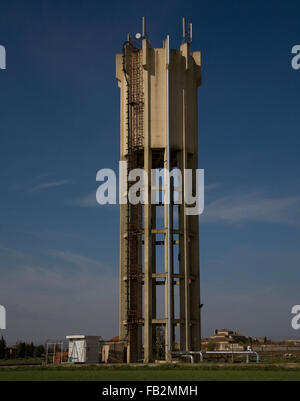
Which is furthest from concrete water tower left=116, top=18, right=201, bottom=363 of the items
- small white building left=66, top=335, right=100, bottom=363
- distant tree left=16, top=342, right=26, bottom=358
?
distant tree left=16, top=342, right=26, bottom=358

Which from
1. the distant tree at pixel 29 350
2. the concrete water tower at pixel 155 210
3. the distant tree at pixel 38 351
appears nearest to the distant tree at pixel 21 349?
the distant tree at pixel 38 351

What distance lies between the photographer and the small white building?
157ft

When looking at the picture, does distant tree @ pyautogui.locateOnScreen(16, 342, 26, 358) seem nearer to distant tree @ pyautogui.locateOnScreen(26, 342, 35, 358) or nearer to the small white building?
distant tree @ pyautogui.locateOnScreen(26, 342, 35, 358)

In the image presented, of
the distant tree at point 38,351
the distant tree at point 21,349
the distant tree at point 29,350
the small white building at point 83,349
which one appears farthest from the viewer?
the distant tree at point 29,350

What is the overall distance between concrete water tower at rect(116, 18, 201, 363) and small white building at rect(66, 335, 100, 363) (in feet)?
8.95

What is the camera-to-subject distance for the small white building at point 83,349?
47.9 metres

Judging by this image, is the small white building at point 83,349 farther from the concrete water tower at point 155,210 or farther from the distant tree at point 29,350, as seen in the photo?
the distant tree at point 29,350

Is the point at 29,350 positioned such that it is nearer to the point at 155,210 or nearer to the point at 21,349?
the point at 21,349

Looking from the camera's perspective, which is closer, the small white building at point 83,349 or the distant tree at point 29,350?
the small white building at point 83,349

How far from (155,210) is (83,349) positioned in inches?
551

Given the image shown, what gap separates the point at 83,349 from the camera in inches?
1886

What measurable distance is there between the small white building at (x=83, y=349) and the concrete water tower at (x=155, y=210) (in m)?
2.73
